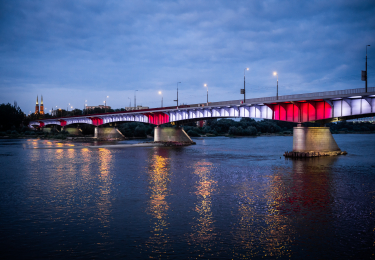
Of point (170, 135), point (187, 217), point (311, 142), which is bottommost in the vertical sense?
point (187, 217)

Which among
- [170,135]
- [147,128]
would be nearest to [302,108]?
[170,135]

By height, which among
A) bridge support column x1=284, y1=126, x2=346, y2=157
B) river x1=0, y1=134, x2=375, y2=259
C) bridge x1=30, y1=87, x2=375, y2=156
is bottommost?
river x1=0, y1=134, x2=375, y2=259

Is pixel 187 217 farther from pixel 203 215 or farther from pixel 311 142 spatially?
pixel 311 142

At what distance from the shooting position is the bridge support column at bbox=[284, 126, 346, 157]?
49.7m

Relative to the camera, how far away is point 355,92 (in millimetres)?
44312

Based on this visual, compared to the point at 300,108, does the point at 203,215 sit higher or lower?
lower

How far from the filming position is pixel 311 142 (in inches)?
1992

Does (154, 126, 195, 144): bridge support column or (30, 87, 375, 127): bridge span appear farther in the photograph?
(154, 126, 195, 144): bridge support column

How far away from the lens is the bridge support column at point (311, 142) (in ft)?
163

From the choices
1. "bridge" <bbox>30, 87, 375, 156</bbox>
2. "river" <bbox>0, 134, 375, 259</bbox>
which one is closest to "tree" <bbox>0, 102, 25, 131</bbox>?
"bridge" <bbox>30, 87, 375, 156</bbox>

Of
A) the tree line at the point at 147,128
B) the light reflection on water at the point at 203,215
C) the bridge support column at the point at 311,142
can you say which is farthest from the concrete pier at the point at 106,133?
the light reflection on water at the point at 203,215

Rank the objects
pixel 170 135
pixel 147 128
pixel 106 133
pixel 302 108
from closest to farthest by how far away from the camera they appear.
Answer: pixel 302 108 < pixel 170 135 < pixel 106 133 < pixel 147 128

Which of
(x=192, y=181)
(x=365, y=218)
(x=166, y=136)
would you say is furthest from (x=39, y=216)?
(x=166, y=136)

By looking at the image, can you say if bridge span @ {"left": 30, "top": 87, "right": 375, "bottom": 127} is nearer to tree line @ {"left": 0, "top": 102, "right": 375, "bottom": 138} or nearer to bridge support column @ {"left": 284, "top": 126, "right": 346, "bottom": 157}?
bridge support column @ {"left": 284, "top": 126, "right": 346, "bottom": 157}
